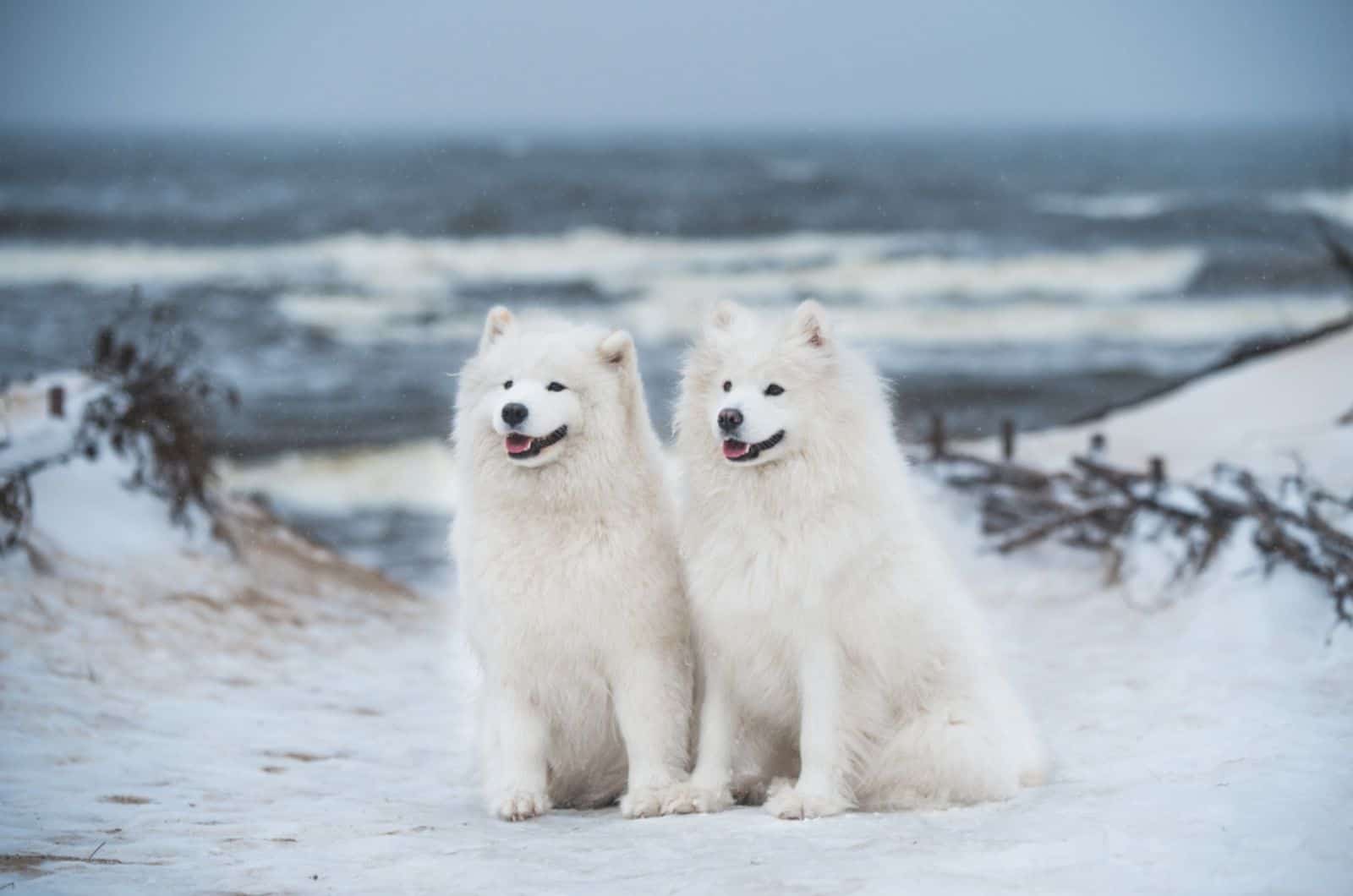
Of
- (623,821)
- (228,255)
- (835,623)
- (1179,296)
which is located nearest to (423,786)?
(623,821)

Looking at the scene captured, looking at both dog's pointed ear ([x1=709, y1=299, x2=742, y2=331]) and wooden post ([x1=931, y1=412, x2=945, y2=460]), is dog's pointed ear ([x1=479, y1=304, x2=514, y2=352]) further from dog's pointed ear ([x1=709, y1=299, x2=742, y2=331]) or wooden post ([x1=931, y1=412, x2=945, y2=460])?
wooden post ([x1=931, y1=412, x2=945, y2=460])

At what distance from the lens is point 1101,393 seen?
679 inches

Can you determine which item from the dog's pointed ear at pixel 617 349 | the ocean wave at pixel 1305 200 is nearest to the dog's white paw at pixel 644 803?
the dog's pointed ear at pixel 617 349

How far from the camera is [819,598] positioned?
4.22 metres

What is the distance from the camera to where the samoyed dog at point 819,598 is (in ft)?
13.9

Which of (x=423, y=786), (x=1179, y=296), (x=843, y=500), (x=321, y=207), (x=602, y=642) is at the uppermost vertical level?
(x=321, y=207)

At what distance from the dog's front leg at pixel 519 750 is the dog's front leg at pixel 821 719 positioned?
80cm

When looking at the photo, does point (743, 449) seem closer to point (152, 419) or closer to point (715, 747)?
point (715, 747)

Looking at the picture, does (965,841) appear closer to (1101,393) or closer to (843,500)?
(843,500)

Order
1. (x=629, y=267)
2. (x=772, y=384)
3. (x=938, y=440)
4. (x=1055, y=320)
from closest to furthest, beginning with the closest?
(x=772, y=384), (x=938, y=440), (x=1055, y=320), (x=629, y=267)

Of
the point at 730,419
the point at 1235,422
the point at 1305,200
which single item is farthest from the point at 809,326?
the point at 1305,200

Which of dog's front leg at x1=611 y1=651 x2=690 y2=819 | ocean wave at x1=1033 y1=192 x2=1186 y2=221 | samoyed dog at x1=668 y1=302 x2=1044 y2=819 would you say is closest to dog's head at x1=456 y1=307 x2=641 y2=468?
samoyed dog at x1=668 y1=302 x2=1044 y2=819

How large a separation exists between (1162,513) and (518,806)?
183 inches

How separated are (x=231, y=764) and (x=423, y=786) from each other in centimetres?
75
